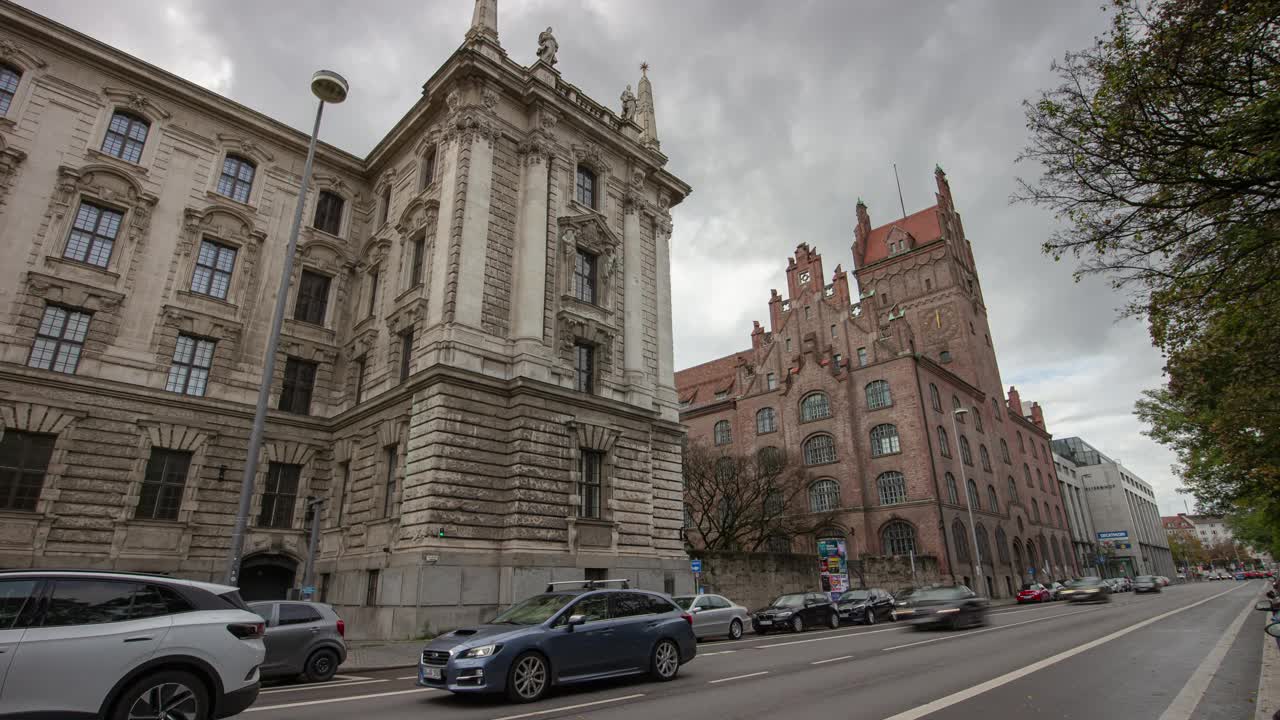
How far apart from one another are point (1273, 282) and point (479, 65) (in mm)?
23247

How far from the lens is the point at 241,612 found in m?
6.51

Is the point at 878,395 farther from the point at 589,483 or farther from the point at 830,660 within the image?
the point at 830,660

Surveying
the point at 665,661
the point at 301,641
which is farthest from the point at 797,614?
the point at 301,641

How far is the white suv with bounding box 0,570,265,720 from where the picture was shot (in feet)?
17.2

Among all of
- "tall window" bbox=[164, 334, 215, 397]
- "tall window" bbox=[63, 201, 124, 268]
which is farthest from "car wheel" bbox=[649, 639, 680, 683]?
"tall window" bbox=[63, 201, 124, 268]

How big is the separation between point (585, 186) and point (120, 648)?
2441 centimetres

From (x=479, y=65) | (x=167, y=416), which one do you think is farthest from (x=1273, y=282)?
(x=167, y=416)

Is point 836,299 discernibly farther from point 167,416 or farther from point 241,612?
point 241,612

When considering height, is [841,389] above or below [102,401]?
above

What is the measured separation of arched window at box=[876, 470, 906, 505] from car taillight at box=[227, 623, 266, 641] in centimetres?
4532

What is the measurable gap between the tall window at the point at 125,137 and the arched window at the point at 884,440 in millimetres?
45799

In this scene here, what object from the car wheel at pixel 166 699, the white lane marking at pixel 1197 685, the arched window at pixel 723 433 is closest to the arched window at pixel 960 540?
the arched window at pixel 723 433

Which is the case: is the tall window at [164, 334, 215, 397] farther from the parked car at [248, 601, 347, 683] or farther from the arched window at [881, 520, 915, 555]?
the arched window at [881, 520, 915, 555]

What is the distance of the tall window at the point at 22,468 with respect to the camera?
18734mm
